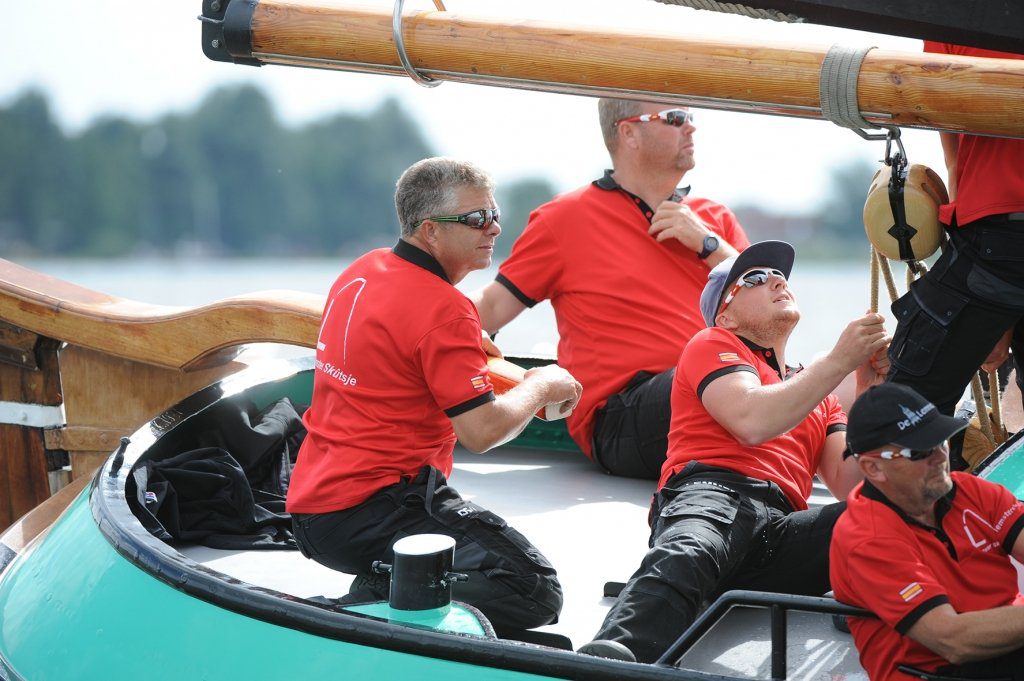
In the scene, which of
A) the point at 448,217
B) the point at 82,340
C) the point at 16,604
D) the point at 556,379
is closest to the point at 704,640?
the point at 556,379

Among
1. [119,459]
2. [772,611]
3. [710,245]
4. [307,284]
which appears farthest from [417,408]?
[307,284]

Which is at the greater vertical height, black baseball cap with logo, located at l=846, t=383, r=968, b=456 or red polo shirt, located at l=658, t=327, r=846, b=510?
black baseball cap with logo, located at l=846, t=383, r=968, b=456

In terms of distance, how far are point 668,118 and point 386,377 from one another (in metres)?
1.62

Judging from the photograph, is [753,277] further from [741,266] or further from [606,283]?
[606,283]

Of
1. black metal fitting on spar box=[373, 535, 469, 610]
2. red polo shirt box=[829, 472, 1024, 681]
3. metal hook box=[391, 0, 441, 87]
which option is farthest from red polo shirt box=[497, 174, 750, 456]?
red polo shirt box=[829, 472, 1024, 681]

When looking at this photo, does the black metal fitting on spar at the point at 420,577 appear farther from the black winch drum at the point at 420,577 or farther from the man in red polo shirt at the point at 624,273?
the man in red polo shirt at the point at 624,273

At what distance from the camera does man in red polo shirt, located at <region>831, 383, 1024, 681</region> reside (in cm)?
217

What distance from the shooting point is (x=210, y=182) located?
4106 cm

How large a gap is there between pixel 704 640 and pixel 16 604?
154 centimetres

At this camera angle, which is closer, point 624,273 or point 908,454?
point 908,454

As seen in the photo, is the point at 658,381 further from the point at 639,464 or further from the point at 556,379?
the point at 556,379

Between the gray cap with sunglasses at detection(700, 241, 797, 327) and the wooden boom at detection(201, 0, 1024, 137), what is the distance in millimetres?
492

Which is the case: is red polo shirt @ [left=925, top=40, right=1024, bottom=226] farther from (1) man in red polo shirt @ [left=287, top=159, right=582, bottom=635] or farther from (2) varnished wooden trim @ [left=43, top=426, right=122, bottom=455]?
(2) varnished wooden trim @ [left=43, top=426, right=122, bottom=455]

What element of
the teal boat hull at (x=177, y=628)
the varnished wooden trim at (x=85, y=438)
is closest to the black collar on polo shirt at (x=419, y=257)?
the teal boat hull at (x=177, y=628)
